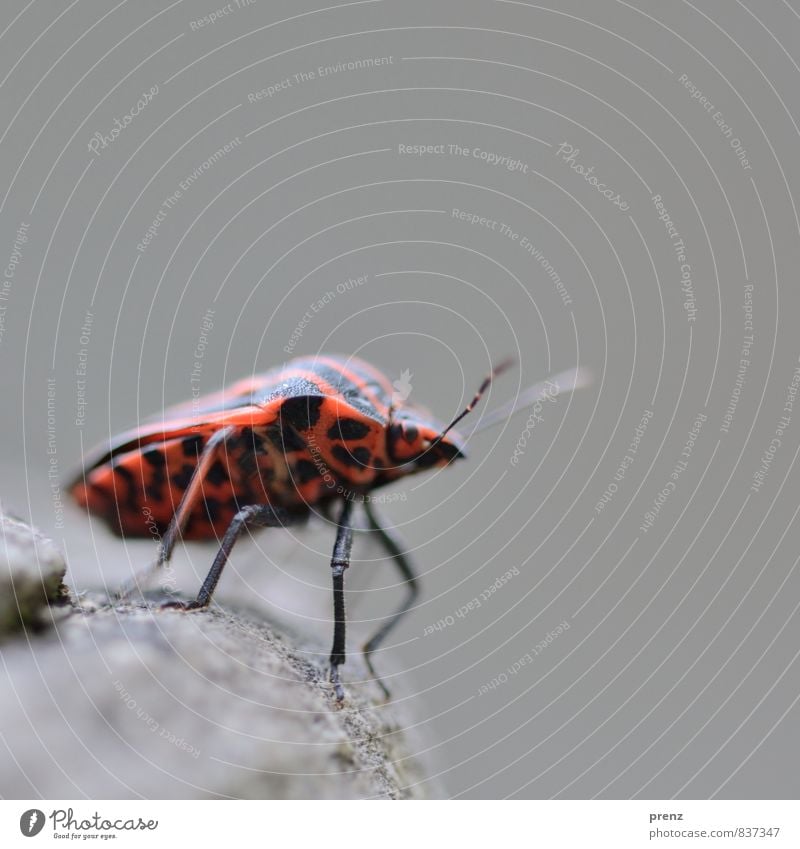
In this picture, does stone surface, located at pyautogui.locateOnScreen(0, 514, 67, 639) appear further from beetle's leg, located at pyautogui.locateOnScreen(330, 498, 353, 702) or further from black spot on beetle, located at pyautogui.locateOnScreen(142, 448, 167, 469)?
black spot on beetle, located at pyautogui.locateOnScreen(142, 448, 167, 469)

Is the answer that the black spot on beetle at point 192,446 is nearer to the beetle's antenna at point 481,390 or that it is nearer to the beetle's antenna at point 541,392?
the beetle's antenna at point 481,390

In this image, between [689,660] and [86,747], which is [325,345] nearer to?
[86,747]

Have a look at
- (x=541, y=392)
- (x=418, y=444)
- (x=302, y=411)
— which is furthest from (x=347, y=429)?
(x=541, y=392)

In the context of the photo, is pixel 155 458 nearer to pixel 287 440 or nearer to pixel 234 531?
pixel 287 440

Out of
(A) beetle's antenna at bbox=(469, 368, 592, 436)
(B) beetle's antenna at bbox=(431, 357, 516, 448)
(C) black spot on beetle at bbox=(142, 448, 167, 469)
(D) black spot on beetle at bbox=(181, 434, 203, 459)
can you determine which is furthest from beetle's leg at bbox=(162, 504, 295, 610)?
(A) beetle's antenna at bbox=(469, 368, 592, 436)

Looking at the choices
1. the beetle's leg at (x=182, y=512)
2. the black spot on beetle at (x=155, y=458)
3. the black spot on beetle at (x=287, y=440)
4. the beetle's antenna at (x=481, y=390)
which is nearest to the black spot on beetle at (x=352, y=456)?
the black spot on beetle at (x=287, y=440)

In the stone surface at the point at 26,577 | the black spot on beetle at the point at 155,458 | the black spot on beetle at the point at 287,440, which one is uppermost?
the black spot on beetle at the point at 287,440

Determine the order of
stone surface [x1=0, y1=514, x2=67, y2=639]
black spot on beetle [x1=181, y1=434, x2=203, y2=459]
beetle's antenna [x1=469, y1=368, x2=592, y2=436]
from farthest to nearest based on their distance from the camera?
beetle's antenna [x1=469, y1=368, x2=592, y2=436]
black spot on beetle [x1=181, y1=434, x2=203, y2=459]
stone surface [x1=0, y1=514, x2=67, y2=639]
